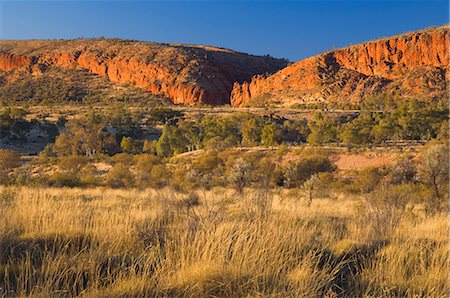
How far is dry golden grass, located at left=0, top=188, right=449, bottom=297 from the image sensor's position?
2.92 metres

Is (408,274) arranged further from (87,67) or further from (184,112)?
(87,67)

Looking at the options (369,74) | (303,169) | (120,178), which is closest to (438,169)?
(303,169)

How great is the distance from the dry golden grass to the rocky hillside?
6644 cm

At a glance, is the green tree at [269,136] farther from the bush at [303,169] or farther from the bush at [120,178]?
the bush at [120,178]

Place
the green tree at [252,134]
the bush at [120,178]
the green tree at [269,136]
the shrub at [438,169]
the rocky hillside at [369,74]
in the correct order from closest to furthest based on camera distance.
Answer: the shrub at [438,169] → the bush at [120,178] → the green tree at [269,136] → the green tree at [252,134] → the rocky hillside at [369,74]

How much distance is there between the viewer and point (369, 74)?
78062 mm

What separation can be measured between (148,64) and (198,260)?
10082cm

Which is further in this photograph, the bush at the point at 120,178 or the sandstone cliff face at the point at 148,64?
the sandstone cliff face at the point at 148,64

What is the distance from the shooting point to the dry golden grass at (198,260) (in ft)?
9.59

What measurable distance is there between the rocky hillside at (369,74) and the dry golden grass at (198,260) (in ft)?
218

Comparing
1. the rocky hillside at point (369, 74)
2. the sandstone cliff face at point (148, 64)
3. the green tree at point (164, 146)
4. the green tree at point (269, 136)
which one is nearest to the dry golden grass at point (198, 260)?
the green tree at point (269, 136)

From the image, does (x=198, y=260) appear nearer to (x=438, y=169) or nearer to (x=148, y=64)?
(x=438, y=169)

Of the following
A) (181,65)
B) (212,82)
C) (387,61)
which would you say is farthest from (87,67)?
(387,61)

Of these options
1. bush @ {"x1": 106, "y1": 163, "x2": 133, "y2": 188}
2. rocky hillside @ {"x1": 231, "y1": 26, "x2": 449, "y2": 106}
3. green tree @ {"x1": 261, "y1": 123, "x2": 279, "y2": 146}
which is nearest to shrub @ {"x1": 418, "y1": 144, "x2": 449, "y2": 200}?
bush @ {"x1": 106, "y1": 163, "x2": 133, "y2": 188}
